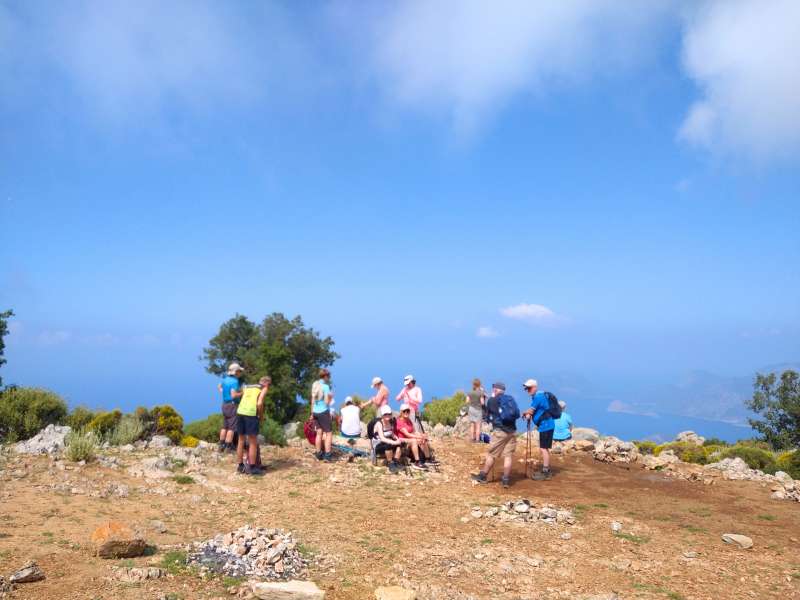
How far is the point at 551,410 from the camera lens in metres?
11.7

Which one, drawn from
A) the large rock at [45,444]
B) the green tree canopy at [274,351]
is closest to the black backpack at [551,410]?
the large rock at [45,444]

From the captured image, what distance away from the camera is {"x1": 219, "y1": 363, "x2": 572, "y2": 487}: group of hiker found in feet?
37.1

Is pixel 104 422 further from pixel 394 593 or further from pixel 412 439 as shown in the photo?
pixel 394 593

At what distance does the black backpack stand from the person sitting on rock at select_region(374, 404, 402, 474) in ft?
11.2

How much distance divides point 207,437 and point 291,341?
1747 cm

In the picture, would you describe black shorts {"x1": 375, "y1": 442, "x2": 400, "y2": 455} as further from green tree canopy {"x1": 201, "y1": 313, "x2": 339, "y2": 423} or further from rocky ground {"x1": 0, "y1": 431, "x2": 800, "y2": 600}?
green tree canopy {"x1": 201, "y1": 313, "x2": 339, "y2": 423}

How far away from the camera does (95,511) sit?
8.43 metres

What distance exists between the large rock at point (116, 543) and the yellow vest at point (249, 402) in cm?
424

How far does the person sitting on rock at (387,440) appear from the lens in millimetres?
12609

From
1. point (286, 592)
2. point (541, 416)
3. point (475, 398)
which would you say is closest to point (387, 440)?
point (541, 416)

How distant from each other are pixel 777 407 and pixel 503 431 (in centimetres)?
2769

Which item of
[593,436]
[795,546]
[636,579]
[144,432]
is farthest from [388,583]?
[593,436]

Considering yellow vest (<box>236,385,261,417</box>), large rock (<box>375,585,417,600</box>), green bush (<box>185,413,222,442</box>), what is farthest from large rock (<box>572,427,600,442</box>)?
large rock (<box>375,585,417,600</box>)

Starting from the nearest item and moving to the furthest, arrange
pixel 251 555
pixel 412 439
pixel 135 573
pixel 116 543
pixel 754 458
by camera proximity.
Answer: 1. pixel 135 573
2. pixel 116 543
3. pixel 251 555
4. pixel 412 439
5. pixel 754 458
